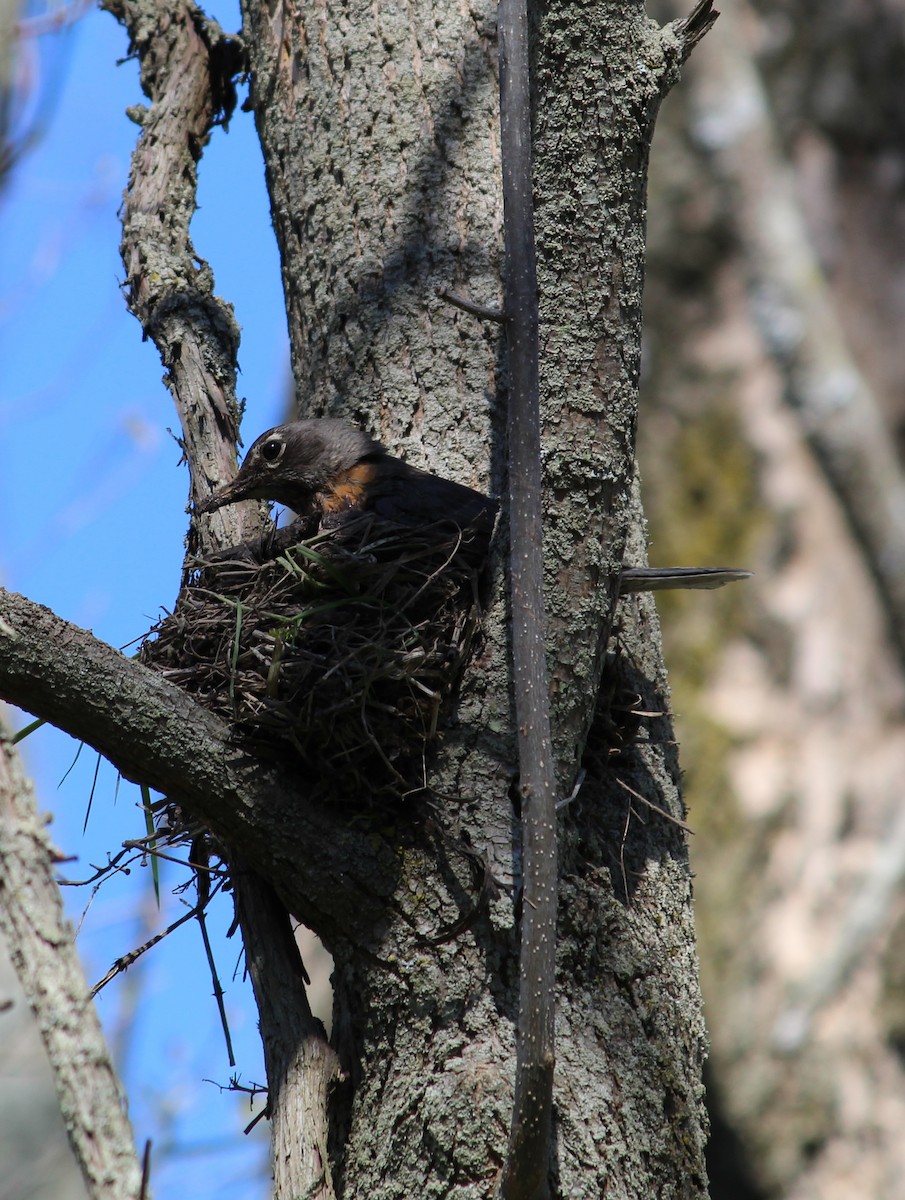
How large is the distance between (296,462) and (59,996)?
9.05 ft

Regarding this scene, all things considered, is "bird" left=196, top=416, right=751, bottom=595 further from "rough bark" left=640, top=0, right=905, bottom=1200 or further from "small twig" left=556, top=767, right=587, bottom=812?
"rough bark" left=640, top=0, right=905, bottom=1200

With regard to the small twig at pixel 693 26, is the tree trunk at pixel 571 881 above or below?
below

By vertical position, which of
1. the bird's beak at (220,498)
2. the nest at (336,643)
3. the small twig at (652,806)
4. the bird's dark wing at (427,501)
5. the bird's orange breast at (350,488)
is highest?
the bird's orange breast at (350,488)

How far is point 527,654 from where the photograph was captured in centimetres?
227

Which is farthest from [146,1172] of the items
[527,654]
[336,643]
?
[336,643]

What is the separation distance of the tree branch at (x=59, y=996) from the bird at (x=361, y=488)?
4.96 ft

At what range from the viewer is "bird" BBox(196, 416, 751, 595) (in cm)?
316

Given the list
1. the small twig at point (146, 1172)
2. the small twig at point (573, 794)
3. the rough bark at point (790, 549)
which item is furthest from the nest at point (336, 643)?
the rough bark at point (790, 549)

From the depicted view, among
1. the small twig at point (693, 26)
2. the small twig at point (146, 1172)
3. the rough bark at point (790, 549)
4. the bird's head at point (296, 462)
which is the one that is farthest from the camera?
the rough bark at point (790, 549)

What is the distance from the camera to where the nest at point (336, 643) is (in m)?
2.65

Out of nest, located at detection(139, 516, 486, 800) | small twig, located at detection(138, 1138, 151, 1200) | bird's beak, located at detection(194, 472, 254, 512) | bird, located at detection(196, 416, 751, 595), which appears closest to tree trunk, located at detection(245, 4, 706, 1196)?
nest, located at detection(139, 516, 486, 800)

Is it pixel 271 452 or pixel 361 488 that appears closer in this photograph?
pixel 361 488

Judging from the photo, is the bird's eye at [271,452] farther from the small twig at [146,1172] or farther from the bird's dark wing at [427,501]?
the small twig at [146,1172]

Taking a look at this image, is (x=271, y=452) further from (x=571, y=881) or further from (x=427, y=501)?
(x=571, y=881)
